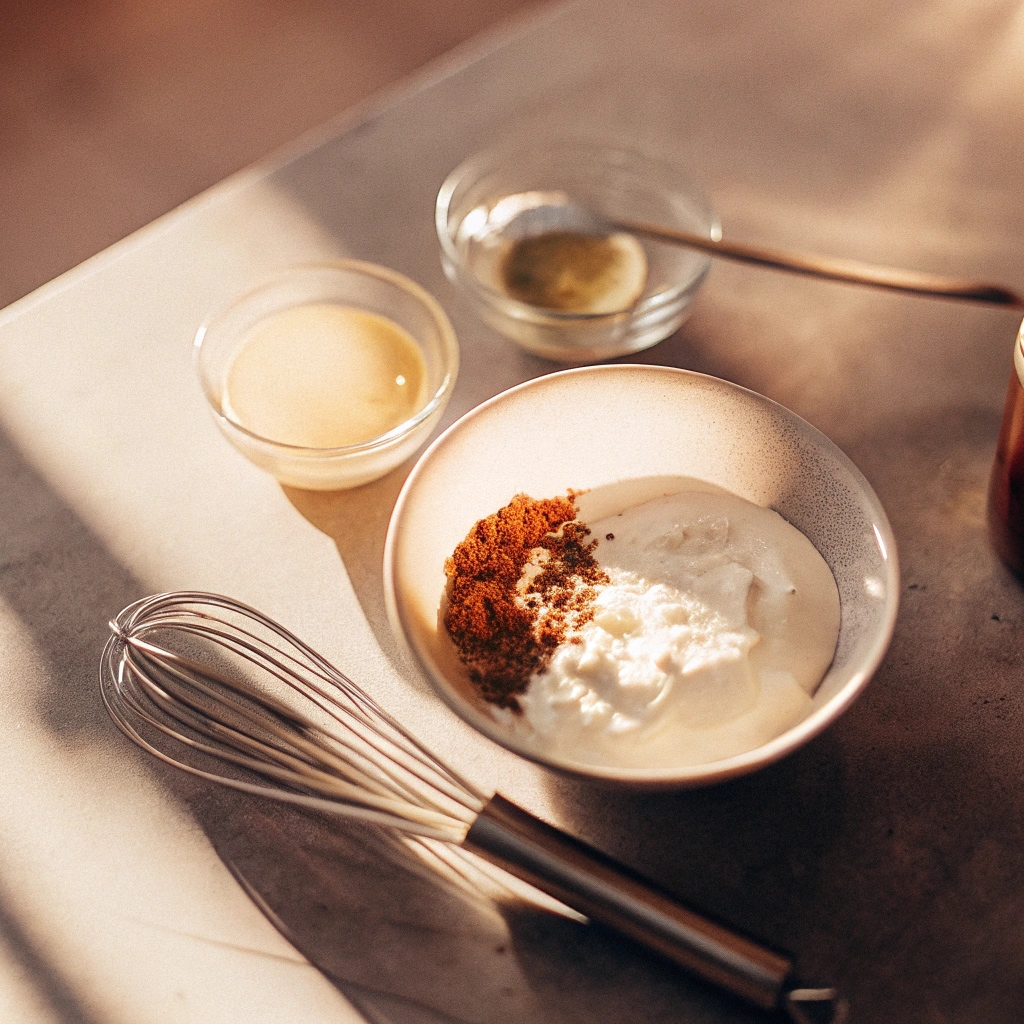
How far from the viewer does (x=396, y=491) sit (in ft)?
2.28

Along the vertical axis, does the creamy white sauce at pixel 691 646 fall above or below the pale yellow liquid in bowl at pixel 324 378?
below

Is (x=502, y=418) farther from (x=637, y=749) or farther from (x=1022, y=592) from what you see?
(x=1022, y=592)

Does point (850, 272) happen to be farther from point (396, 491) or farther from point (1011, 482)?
point (396, 491)

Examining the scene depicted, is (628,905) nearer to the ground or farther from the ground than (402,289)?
nearer to the ground

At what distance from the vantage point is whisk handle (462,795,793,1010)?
47 centimetres

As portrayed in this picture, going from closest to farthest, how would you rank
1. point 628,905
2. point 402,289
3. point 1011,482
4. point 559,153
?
point 628,905, point 1011,482, point 402,289, point 559,153

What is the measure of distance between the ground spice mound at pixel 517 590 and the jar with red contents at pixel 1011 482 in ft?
0.85

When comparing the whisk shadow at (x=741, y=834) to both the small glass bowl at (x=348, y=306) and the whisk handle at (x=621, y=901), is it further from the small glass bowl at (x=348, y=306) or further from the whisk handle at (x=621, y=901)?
the small glass bowl at (x=348, y=306)

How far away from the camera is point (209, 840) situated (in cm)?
57

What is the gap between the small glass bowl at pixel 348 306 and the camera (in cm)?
63

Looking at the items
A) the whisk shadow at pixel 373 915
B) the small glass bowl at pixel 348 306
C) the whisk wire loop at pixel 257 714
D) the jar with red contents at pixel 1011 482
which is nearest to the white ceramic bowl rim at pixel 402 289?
the small glass bowl at pixel 348 306

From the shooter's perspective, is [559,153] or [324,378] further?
[559,153]

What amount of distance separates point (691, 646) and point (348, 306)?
1.24 feet

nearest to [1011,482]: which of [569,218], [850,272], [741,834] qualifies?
[850,272]
